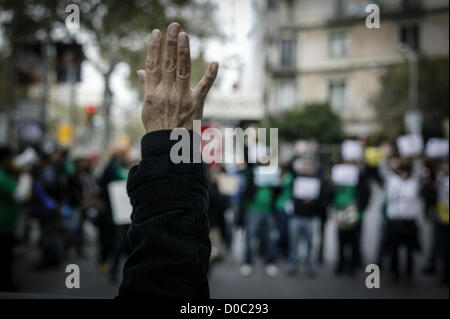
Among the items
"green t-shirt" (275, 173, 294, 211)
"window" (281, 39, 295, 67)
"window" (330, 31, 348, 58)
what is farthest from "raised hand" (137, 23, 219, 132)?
"window" (281, 39, 295, 67)

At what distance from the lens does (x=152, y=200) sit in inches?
Answer: 41.8

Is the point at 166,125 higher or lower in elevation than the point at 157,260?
higher

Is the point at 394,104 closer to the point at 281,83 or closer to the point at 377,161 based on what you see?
the point at 281,83

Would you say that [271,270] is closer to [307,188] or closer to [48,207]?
[307,188]

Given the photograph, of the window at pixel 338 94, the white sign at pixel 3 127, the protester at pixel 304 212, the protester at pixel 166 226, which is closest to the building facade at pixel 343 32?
the protester at pixel 304 212

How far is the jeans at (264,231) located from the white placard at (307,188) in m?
0.68

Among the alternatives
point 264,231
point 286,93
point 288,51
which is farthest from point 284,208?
point 286,93

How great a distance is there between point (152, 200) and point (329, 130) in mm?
24793

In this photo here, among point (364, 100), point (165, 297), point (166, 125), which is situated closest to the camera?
point (165, 297)

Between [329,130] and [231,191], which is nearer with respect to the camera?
[231,191]

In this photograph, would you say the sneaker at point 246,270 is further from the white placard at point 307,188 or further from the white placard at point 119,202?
the white placard at point 119,202

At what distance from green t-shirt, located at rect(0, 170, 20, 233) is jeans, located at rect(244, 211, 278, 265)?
12.0 ft

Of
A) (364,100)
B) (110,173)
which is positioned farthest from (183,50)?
(364,100)

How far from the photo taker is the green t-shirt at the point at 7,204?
5.25 metres
